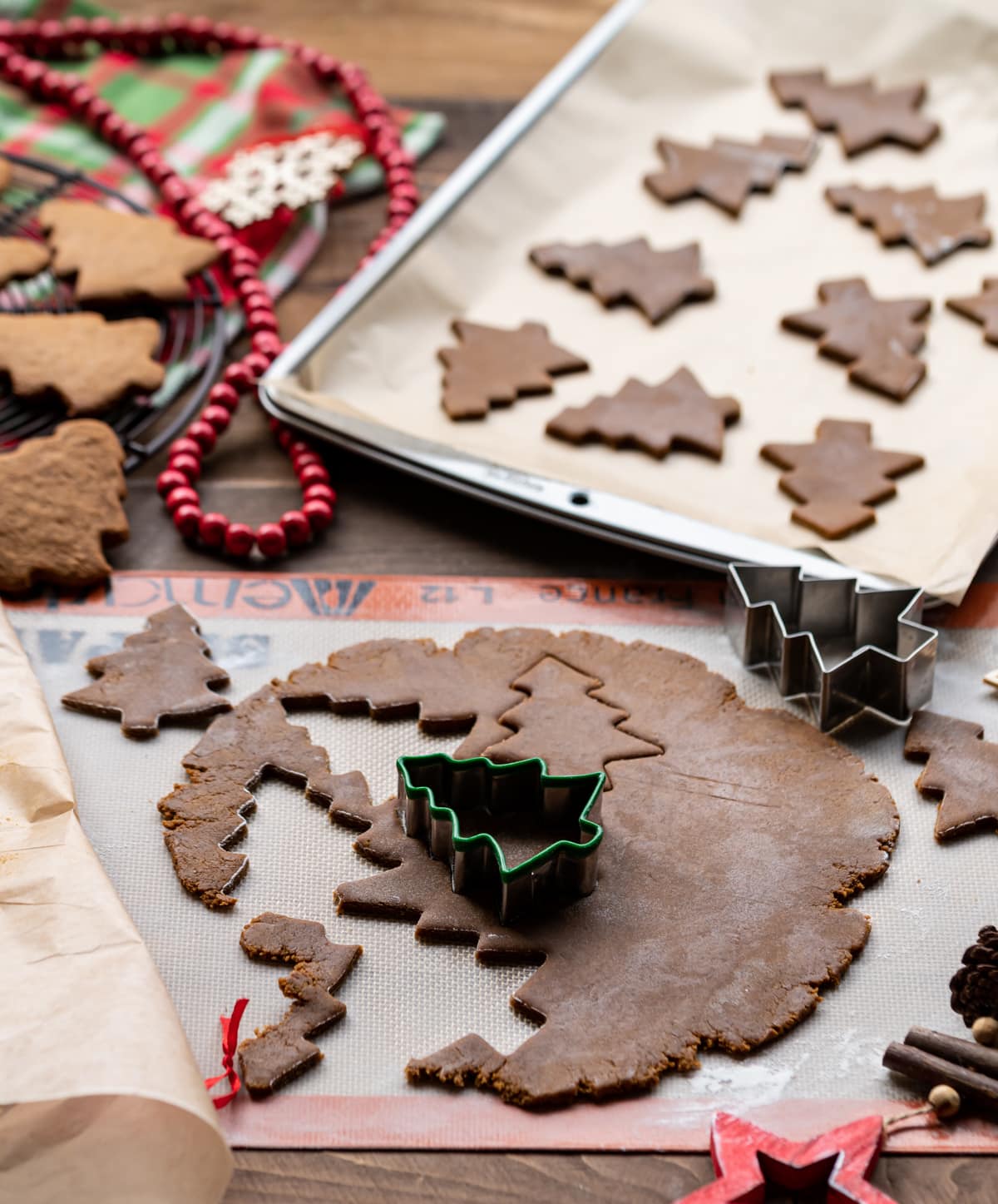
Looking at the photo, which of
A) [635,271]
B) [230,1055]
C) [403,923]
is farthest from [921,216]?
[230,1055]

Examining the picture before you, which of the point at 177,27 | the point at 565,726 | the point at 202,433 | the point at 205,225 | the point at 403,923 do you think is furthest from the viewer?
the point at 177,27

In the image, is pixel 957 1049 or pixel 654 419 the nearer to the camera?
pixel 957 1049

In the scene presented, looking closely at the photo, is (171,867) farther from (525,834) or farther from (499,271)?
(499,271)

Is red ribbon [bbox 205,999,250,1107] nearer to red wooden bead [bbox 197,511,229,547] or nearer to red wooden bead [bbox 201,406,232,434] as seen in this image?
red wooden bead [bbox 197,511,229,547]

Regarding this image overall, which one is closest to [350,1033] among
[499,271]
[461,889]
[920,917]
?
[461,889]

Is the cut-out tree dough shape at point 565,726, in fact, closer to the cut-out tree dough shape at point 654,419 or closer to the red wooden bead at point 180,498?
the cut-out tree dough shape at point 654,419

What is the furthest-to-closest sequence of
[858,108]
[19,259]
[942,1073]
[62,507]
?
1. [858,108]
2. [19,259]
3. [62,507]
4. [942,1073]

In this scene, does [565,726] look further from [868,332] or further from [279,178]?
[279,178]
